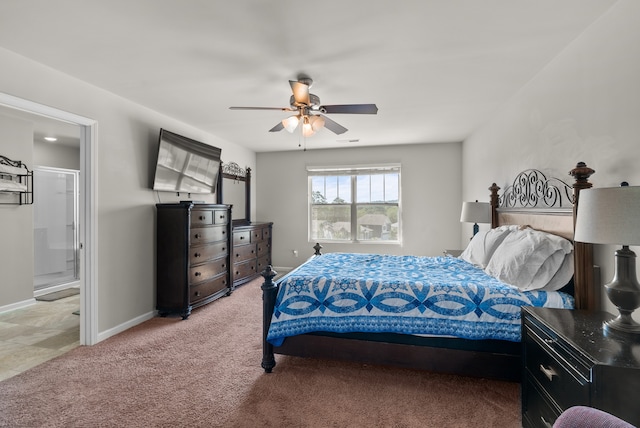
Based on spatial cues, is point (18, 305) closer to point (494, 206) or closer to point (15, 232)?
point (15, 232)

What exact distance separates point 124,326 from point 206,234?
130 cm

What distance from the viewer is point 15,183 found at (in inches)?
153

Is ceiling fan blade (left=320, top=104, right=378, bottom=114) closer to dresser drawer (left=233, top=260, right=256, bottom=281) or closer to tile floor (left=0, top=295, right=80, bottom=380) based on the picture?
dresser drawer (left=233, top=260, right=256, bottom=281)

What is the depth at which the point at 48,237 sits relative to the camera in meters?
4.91

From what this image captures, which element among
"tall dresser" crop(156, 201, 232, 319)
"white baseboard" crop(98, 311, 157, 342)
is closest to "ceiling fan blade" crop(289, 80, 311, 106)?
"tall dresser" crop(156, 201, 232, 319)

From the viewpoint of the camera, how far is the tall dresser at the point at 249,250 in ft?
15.6

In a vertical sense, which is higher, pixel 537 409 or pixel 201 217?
pixel 201 217

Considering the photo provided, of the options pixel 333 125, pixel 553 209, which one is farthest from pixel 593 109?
pixel 333 125

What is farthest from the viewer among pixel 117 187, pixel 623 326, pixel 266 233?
pixel 266 233

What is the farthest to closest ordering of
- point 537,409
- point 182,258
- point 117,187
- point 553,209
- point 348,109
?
point 182,258, point 117,187, point 348,109, point 553,209, point 537,409

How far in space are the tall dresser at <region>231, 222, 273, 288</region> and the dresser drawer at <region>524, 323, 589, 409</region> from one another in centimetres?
372

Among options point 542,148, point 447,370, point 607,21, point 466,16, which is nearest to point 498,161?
point 542,148

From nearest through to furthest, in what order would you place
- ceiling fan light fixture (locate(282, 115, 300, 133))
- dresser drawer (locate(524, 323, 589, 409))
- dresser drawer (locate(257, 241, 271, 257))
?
dresser drawer (locate(524, 323, 589, 409)), ceiling fan light fixture (locate(282, 115, 300, 133)), dresser drawer (locate(257, 241, 271, 257))

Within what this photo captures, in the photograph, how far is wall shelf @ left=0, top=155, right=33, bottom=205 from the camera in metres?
3.79
